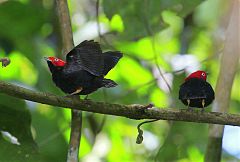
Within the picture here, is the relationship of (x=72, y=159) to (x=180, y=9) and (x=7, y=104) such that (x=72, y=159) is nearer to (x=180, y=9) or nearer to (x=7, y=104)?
(x=7, y=104)

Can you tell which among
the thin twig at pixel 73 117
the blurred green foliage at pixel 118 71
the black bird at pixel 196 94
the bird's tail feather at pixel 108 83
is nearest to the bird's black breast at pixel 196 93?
the black bird at pixel 196 94

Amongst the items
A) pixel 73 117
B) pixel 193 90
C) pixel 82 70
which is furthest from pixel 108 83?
pixel 73 117

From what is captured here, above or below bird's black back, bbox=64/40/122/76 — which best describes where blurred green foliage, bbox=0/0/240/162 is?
below

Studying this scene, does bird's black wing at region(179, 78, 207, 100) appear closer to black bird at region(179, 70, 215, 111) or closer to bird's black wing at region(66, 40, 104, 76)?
black bird at region(179, 70, 215, 111)

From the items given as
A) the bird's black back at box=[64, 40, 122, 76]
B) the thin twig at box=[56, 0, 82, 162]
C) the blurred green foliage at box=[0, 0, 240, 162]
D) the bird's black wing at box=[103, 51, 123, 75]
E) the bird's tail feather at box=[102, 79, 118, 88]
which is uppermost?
the bird's black back at box=[64, 40, 122, 76]

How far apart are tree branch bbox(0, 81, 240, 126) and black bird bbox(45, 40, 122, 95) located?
0.11 meters

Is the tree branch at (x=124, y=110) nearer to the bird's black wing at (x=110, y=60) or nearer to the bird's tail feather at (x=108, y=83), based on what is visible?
the bird's tail feather at (x=108, y=83)

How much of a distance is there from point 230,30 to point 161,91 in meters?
1.44

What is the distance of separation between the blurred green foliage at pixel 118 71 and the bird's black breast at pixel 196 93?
0.83 m

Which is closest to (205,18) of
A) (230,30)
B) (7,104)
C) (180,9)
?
(180,9)

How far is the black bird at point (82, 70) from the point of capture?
2.29m

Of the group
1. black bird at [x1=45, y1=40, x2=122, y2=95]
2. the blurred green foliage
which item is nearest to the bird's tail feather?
black bird at [x1=45, y1=40, x2=122, y2=95]

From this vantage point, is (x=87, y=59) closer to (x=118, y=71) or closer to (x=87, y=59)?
(x=87, y=59)

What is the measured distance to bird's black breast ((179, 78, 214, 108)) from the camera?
2.34m
